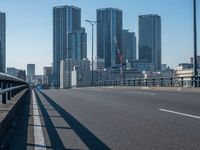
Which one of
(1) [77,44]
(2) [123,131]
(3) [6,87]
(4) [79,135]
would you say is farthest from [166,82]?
(1) [77,44]

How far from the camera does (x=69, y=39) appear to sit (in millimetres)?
190375

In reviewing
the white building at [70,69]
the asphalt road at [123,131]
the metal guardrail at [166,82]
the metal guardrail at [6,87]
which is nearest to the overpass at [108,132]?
the asphalt road at [123,131]

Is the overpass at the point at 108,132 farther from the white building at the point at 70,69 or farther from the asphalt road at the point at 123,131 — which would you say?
the white building at the point at 70,69

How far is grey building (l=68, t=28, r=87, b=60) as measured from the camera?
608 feet

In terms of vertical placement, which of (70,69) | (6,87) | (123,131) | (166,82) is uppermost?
(70,69)

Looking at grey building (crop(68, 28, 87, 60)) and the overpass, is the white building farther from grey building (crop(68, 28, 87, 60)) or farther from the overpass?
the overpass

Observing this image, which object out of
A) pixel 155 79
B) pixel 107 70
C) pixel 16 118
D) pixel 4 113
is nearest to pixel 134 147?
pixel 4 113

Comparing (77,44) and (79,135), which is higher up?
(77,44)

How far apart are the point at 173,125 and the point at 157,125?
14.9 inches

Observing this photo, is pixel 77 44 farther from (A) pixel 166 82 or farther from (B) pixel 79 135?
(B) pixel 79 135

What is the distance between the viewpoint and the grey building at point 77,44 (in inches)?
7298

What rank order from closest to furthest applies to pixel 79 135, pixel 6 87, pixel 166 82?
pixel 79 135 < pixel 6 87 < pixel 166 82

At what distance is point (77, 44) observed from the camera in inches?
7451

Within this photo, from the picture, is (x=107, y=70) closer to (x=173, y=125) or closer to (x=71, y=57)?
(x=71, y=57)
